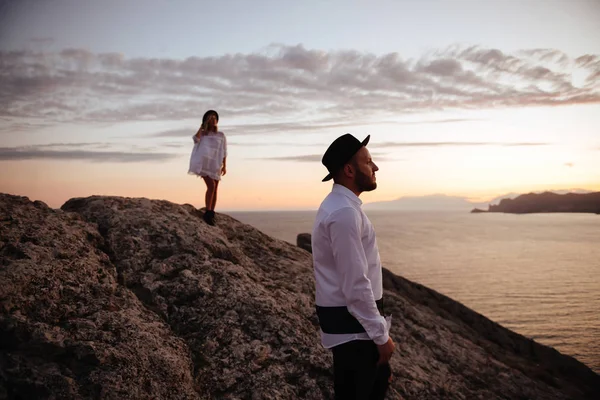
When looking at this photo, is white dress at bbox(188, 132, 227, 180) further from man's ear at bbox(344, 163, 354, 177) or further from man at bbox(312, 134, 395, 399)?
man's ear at bbox(344, 163, 354, 177)

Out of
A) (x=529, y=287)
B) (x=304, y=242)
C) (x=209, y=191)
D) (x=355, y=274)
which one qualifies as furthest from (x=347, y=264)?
(x=529, y=287)

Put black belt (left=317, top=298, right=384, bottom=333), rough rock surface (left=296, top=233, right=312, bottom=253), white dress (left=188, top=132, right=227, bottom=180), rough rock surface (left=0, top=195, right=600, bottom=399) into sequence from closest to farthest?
black belt (left=317, top=298, right=384, bottom=333) → rough rock surface (left=0, top=195, right=600, bottom=399) → white dress (left=188, top=132, right=227, bottom=180) → rough rock surface (left=296, top=233, right=312, bottom=253)

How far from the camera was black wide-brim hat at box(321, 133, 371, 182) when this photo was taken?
12.0 ft

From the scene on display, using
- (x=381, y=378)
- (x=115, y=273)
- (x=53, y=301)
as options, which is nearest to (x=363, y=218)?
(x=381, y=378)

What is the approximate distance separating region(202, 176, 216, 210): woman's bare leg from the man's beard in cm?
721

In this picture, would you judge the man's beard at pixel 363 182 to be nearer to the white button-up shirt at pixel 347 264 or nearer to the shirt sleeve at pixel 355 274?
the white button-up shirt at pixel 347 264

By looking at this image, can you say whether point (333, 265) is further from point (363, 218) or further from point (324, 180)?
point (324, 180)

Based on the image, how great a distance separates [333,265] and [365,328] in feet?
1.79

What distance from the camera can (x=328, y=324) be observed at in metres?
3.57

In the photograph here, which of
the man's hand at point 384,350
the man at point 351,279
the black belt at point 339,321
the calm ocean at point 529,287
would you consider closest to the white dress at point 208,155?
the man at point 351,279

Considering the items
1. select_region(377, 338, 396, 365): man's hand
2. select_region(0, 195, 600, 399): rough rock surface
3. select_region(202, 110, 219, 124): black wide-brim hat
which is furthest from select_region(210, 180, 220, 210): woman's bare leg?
select_region(377, 338, 396, 365): man's hand

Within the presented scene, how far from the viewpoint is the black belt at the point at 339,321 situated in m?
3.43

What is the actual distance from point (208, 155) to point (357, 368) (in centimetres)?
839

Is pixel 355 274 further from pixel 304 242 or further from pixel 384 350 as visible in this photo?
pixel 304 242
